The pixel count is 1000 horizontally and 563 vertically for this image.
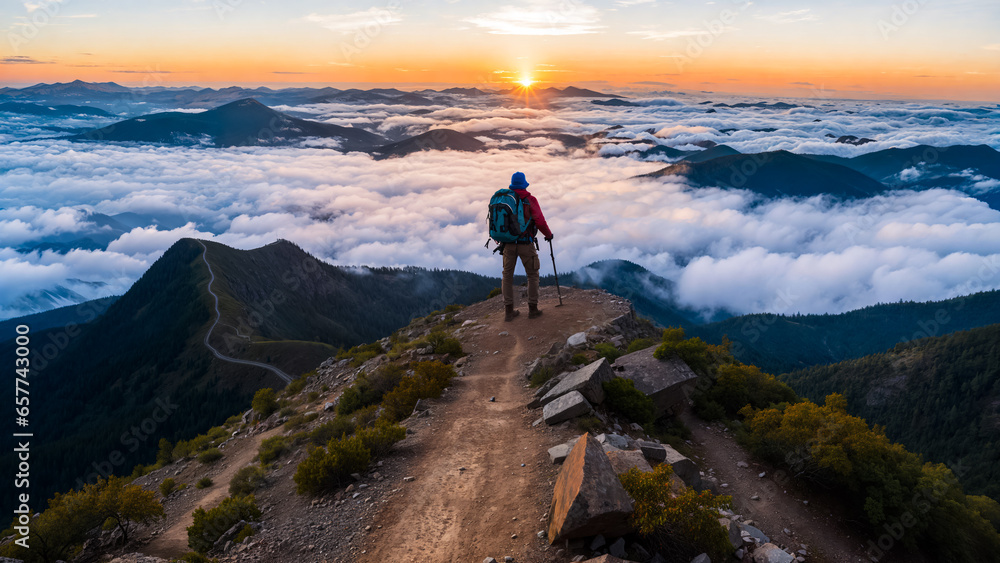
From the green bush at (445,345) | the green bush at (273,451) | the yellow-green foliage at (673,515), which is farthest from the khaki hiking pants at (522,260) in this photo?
the yellow-green foliage at (673,515)

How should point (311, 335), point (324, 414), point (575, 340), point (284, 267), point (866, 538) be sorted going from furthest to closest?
1. point (284, 267)
2. point (311, 335)
3. point (324, 414)
4. point (575, 340)
5. point (866, 538)

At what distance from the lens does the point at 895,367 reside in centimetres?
11219

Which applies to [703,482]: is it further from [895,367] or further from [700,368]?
[895,367]

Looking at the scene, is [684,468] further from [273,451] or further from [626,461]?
[273,451]

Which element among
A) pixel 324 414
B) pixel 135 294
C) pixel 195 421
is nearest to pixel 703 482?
pixel 324 414

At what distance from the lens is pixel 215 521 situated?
9.90 meters

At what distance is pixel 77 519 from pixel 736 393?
19090mm

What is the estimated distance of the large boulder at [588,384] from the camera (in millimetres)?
11922

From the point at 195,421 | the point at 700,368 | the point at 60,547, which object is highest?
the point at 700,368

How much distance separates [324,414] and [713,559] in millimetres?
15000

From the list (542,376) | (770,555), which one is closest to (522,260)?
(542,376)

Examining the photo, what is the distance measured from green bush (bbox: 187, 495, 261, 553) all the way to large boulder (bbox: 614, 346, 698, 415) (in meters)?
10.1

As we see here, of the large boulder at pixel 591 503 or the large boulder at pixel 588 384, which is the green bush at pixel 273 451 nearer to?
the large boulder at pixel 588 384

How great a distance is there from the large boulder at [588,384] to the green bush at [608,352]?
2.92m
